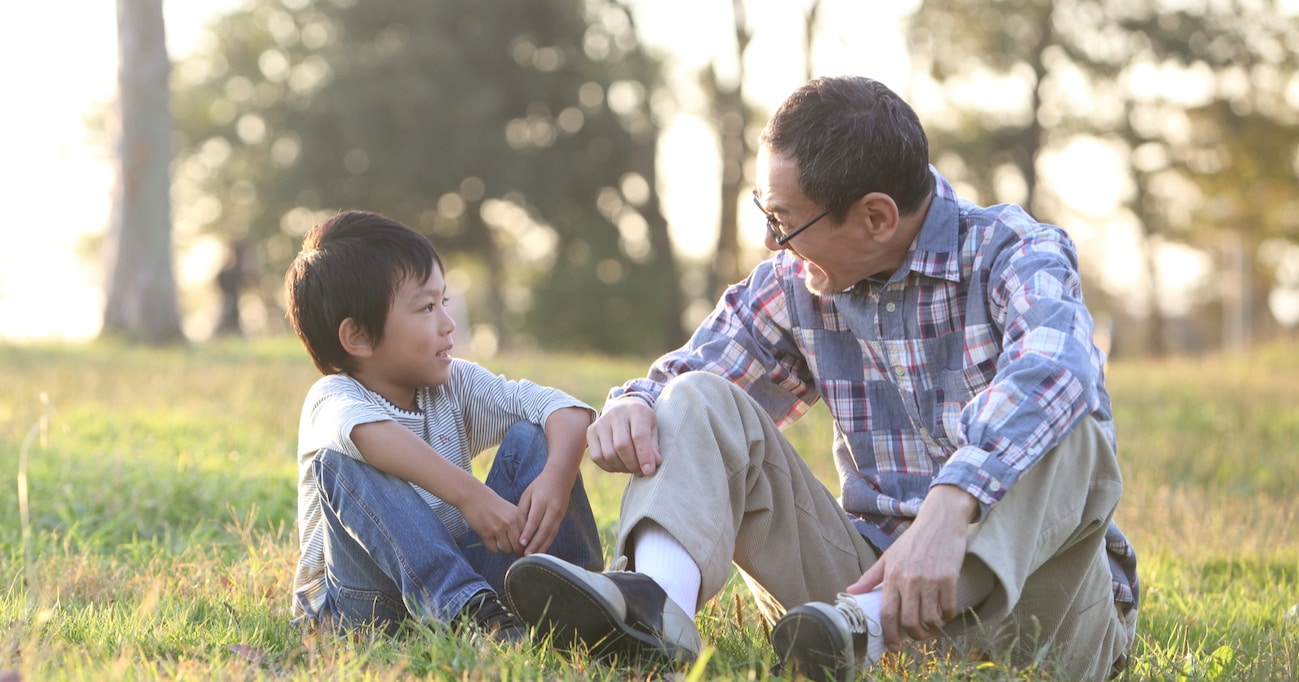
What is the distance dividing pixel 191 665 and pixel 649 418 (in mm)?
1044

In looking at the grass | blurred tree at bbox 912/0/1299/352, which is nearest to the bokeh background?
blurred tree at bbox 912/0/1299/352

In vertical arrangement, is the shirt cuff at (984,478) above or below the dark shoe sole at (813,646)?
above

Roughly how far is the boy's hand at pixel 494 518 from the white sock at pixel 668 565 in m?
0.36

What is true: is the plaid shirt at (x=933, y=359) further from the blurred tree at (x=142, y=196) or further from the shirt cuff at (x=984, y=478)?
the blurred tree at (x=142, y=196)

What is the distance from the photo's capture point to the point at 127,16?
13.8 meters

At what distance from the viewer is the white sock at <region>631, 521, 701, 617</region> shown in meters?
2.62

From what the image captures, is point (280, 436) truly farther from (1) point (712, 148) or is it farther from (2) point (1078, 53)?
(2) point (1078, 53)

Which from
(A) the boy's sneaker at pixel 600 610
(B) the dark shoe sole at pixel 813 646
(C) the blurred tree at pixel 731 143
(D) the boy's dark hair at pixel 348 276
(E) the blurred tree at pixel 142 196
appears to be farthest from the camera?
(C) the blurred tree at pixel 731 143

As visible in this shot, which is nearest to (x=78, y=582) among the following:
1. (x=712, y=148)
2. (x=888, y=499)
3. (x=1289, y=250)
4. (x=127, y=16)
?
(x=888, y=499)

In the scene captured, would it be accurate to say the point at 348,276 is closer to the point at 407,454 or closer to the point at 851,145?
the point at 407,454

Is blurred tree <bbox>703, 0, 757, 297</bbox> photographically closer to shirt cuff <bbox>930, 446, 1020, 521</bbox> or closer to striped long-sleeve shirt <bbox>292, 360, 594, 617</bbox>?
striped long-sleeve shirt <bbox>292, 360, 594, 617</bbox>

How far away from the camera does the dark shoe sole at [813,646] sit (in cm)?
232

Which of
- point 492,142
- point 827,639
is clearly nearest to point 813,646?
point 827,639

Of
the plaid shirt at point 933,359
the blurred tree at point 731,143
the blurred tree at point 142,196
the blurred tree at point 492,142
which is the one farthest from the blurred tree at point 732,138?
the plaid shirt at point 933,359
